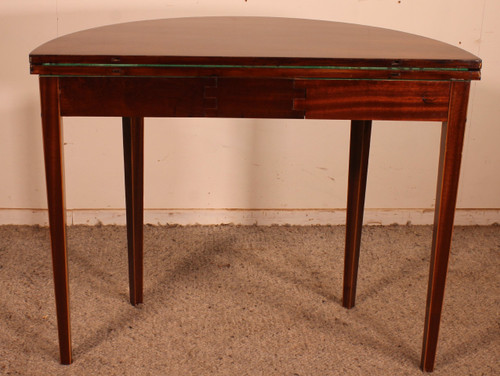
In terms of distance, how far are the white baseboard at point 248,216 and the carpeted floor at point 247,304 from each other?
4cm

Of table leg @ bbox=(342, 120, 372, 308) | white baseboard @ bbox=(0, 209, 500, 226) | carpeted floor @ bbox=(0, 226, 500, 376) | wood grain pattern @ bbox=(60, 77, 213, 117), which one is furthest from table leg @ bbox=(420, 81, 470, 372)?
white baseboard @ bbox=(0, 209, 500, 226)

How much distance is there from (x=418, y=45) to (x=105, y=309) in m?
0.85

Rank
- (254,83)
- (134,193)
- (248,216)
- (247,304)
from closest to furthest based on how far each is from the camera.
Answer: (254,83) < (134,193) < (247,304) < (248,216)

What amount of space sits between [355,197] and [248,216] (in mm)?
620

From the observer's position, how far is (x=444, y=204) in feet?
3.26

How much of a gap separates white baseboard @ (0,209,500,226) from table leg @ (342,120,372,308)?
53cm

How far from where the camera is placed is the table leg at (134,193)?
3.97 feet

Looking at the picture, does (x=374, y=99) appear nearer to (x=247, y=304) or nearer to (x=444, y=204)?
(x=444, y=204)

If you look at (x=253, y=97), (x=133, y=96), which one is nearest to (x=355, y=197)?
(x=253, y=97)

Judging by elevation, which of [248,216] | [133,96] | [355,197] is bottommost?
[248,216]

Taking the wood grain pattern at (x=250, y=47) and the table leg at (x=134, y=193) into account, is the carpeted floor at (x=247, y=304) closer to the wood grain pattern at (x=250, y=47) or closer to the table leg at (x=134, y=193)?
the table leg at (x=134, y=193)

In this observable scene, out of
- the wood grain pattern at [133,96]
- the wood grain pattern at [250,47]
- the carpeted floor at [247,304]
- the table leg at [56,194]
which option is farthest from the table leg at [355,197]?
the table leg at [56,194]

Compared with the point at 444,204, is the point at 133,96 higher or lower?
higher

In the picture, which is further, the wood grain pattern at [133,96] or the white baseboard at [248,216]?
the white baseboard at [248,216]
